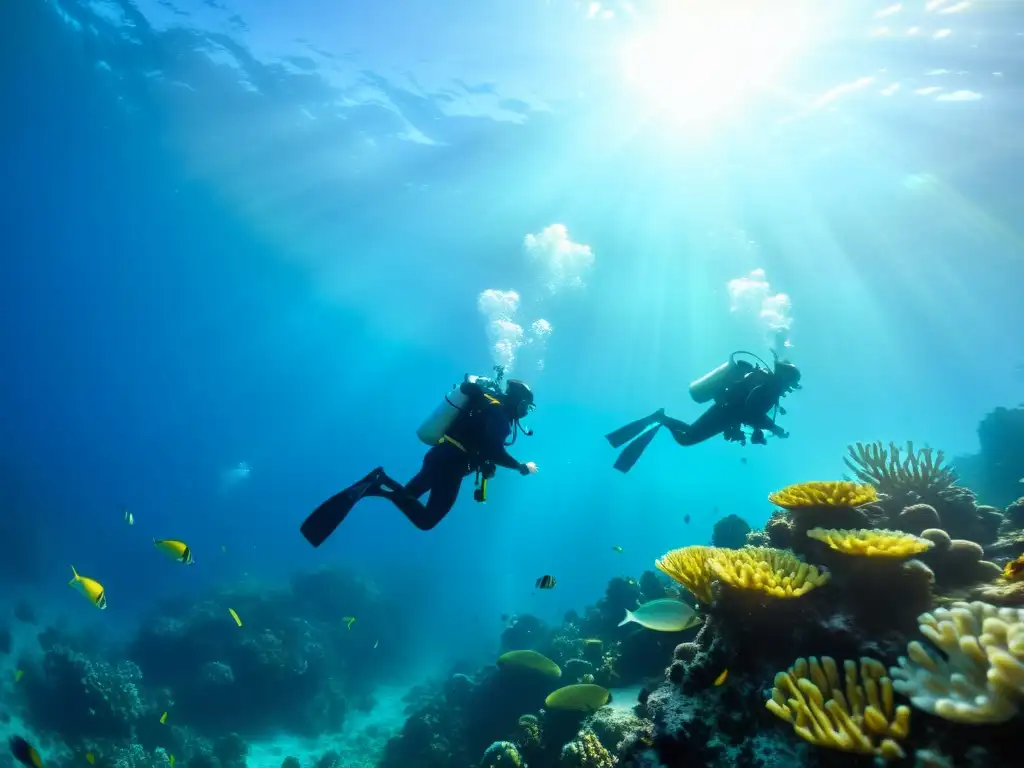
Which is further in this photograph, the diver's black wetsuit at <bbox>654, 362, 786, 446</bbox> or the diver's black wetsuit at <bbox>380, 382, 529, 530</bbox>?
the diver's black wetsuit at <bbox>654, 362, 786, 446</bbox>

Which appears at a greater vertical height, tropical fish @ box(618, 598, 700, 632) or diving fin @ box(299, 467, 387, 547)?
diving fin @ box(299, 467, 387, 547)

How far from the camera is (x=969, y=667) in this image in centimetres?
274

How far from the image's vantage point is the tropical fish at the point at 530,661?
31.3 ft

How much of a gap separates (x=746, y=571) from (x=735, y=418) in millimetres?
6117

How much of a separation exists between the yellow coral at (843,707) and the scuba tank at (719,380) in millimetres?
6568

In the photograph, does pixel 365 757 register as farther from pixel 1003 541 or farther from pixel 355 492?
pixel 1003 541

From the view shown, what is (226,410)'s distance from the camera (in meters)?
108

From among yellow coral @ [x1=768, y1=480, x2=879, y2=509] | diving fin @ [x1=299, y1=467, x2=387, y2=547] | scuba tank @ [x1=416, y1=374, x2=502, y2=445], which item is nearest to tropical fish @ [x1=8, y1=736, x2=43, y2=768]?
diving fin @ [x1=299, y1=467, x2=387, y2=547]

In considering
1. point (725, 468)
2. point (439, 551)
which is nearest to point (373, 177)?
point (439, 551)

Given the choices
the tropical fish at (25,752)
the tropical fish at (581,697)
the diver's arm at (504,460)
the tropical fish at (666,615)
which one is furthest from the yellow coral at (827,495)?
the tropical fish at (25,752)

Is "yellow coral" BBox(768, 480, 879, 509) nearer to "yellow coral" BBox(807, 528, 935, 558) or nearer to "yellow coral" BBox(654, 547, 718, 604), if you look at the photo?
"yellow coral" BBox(807, 528, 935, 558)

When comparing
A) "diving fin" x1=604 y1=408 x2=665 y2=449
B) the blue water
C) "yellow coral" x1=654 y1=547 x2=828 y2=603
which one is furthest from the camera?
the blue water

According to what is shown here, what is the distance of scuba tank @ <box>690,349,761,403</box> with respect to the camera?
31.1 feet

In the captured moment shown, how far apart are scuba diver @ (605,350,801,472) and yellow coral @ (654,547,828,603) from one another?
370 centimetres
